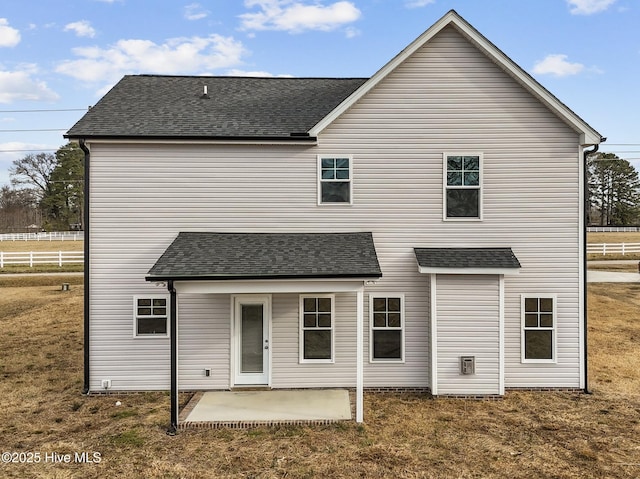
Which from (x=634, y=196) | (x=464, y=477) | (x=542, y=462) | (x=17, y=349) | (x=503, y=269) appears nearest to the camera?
(x=464, y=477)

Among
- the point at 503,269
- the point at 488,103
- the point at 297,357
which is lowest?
the point at 297,357

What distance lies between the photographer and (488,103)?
983 centimetres

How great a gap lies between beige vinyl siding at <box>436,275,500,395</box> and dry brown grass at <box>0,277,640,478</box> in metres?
0.47

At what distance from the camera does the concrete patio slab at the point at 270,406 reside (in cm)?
809

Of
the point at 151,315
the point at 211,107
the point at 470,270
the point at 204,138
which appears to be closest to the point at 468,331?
the point at 470,270

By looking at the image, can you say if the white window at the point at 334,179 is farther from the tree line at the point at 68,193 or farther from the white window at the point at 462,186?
the tree line at the point at 68,193

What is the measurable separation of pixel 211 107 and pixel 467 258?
25.4 feet

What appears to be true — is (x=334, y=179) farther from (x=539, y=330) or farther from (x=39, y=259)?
(x=39, y=259)

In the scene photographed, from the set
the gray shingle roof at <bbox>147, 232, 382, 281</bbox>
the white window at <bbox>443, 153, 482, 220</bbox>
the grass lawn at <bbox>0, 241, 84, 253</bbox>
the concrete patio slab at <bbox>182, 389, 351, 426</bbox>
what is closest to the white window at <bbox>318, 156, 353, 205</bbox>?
the gray shingle roof at <bbox>147, 232, 382, 281</bbox>

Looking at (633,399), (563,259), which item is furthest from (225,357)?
(633,399)

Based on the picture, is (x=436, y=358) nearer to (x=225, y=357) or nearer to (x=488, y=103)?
(x=225, y=357)

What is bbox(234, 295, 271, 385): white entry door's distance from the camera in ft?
32.1

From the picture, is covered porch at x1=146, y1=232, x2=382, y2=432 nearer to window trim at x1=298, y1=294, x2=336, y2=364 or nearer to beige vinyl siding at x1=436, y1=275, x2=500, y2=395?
window trim at x1=298, y1=294, x2=336, y2=364

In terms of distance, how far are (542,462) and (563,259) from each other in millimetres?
5056
